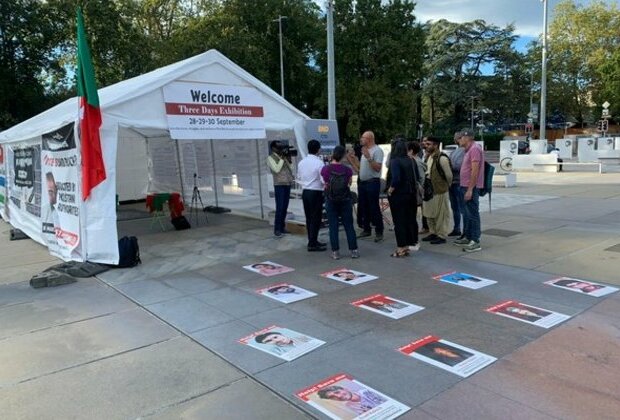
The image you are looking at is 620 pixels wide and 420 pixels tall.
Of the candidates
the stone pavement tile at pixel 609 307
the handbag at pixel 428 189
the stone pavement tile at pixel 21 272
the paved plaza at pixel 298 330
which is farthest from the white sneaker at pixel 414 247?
the stone pavement tile at pixel 21 272

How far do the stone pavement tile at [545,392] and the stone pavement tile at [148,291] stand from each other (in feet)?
12.0

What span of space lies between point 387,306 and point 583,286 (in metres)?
2.29

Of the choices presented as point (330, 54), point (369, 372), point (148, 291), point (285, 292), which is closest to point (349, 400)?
point (369, 372)

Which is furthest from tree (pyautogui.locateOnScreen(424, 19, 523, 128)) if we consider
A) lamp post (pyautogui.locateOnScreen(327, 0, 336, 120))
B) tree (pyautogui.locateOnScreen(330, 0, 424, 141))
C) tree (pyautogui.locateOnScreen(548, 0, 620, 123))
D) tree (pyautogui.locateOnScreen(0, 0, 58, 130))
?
lamp post (pyautogui.locateOnScreen(327, 0, 336, 120))

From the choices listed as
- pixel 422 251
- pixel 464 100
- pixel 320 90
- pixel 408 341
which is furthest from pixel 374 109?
pixel 408 341

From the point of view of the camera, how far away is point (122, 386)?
3633 mm

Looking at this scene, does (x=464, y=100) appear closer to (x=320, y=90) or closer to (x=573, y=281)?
(x=320, y=90)

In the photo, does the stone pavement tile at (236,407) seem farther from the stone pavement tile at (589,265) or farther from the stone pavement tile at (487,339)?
the stone pavement tile at (589,265)

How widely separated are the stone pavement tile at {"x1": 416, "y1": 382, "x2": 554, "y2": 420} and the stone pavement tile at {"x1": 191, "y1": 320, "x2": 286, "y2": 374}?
128 centimetres

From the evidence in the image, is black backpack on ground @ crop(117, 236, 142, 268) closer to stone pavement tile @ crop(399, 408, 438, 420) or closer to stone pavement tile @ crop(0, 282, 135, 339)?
stone pavement tile @ crop(0, 282, 135, 339)

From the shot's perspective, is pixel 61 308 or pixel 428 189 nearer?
pixel 61 308

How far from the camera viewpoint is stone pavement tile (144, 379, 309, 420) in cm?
318

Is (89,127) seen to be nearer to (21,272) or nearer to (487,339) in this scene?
(21,272)

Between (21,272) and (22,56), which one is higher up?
(22,56)
